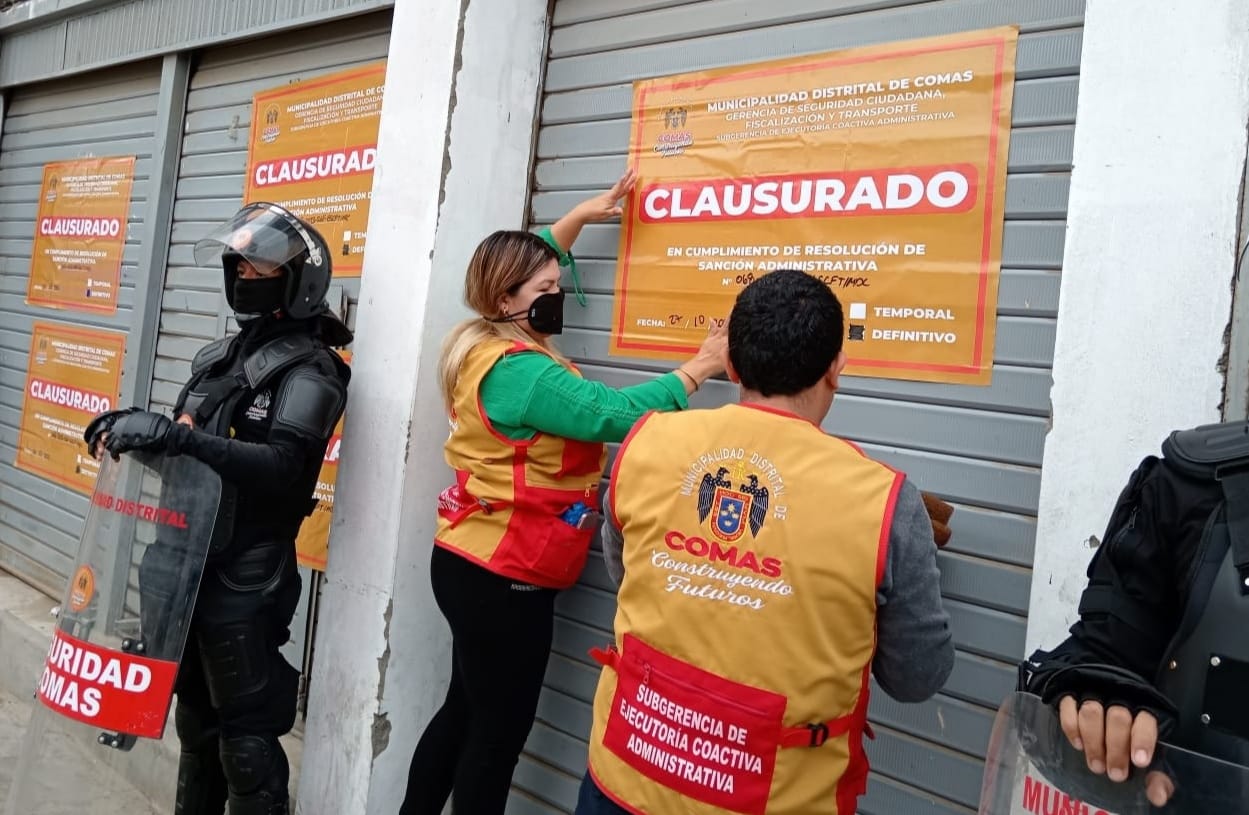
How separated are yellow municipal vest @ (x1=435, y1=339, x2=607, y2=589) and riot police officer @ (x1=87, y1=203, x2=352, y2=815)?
23.0 inches

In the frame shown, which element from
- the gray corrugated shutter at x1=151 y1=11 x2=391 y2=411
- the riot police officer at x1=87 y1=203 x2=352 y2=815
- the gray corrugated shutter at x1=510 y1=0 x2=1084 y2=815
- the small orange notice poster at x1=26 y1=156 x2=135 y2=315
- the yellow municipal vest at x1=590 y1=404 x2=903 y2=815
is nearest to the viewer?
the yellow municipal vest at x1=590 y1=404 x2=903 y2=815

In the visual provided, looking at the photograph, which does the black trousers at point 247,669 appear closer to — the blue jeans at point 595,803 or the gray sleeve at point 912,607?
the blue jeans at point 595,803

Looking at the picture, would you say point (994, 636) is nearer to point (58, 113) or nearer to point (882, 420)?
point (882, 420)

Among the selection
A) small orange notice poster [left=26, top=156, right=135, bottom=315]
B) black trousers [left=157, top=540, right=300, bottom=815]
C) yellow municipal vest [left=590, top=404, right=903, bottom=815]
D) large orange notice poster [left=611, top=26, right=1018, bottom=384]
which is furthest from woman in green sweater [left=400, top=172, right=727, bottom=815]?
small orange notice poster [left=26, top=156, right=135, bottom=315]

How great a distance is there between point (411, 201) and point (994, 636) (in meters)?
2.56

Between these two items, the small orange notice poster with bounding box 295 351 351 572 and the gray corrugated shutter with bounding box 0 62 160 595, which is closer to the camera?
the small orange notice poster with bounding box 295 351 351 572

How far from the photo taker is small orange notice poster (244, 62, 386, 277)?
4.43 metres

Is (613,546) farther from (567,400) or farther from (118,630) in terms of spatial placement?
(118,630)

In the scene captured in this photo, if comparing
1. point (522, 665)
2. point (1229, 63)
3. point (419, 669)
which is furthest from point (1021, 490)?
point (419, 669)

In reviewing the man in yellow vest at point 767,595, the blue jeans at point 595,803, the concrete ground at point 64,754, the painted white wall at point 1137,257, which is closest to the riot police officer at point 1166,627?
the man in yellow vest at point 767,595

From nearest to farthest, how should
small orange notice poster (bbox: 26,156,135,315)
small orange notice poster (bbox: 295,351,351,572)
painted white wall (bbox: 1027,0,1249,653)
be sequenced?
painted white wall (bbox: 1027,0,1249,653) → small orange notice poster (bbox: 295,351,351,572) → small orange notice poster (bbox: 26,156,135,315)

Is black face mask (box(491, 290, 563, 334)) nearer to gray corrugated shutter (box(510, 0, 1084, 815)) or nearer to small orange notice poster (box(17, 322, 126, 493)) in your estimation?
gray corrugated shutter (box(510, 0, 1084, 815))

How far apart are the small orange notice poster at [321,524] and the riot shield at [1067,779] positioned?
327 centimetres

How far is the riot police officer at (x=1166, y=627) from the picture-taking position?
138 cm
